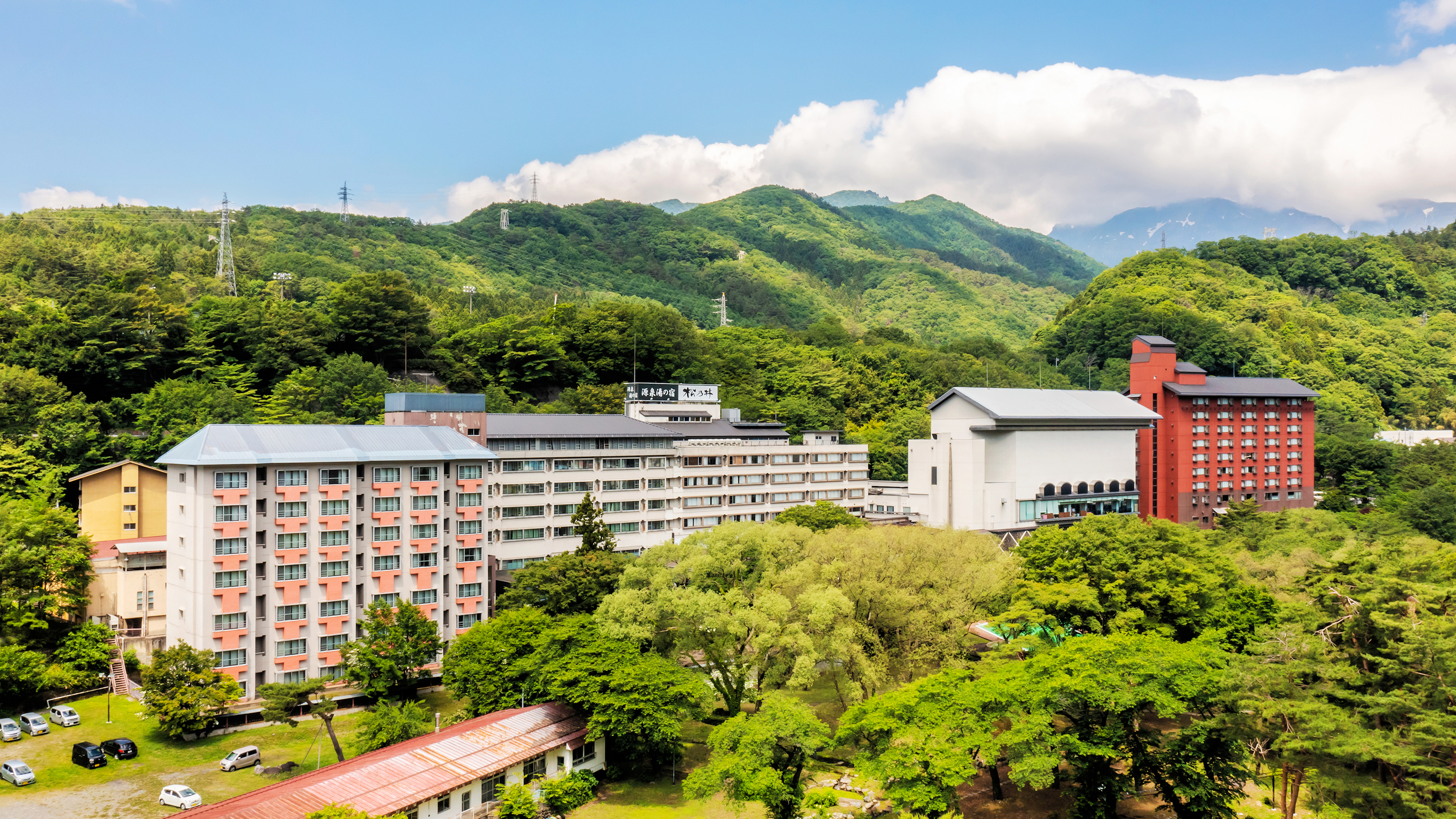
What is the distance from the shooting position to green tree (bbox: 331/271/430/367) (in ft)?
263

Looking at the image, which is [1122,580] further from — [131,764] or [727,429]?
[131,764]

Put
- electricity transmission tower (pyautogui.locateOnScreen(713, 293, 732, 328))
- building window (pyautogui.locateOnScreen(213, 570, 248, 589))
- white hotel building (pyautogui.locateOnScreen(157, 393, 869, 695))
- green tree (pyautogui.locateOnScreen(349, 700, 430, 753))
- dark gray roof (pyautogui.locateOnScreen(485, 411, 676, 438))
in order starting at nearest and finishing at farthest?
green tree (pyautogui.locateOnScreen(349, 700, 430, 753)) < building window (pyautogui.locateOnScreen(213, 570, 248, 589)) < white hotel building (pyautogui.locateOnScreen(157, 393, 869, 695)) < dark gray roof (pyautogui.locateOnScreen(485, 411, 676, 438)) < electricity transmission tower (pyautogui.locateOnScreen(713, 293, 732, 328))

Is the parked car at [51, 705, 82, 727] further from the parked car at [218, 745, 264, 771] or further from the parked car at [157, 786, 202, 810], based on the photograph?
the parked car at [157, 786, 202, 810]

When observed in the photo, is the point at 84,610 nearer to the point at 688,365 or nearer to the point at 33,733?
the point at 33,733

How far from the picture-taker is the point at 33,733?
38.1 meters

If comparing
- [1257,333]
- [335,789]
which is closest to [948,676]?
[335,789]

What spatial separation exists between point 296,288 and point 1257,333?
4783 inches

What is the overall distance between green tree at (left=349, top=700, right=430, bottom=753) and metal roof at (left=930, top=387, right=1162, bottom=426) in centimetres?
4993

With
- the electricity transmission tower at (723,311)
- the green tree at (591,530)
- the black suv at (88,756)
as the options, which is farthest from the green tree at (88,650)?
the electricity transmission tower at (723,311)

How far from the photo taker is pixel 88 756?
35094 millimetres

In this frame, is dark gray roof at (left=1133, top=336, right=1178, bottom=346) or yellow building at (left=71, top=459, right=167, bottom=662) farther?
dark gray roof at (left=1133, top=336, right=1178, bottom=346)

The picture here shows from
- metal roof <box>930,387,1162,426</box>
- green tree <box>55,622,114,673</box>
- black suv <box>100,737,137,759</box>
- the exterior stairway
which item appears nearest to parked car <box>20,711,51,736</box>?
green tree <box>55,622,114,673</box>

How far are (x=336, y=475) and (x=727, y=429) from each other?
34.4 m

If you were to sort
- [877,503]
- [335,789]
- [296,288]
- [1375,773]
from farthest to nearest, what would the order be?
[296,288] < [877,503] < [1375,773] < [335,789]
